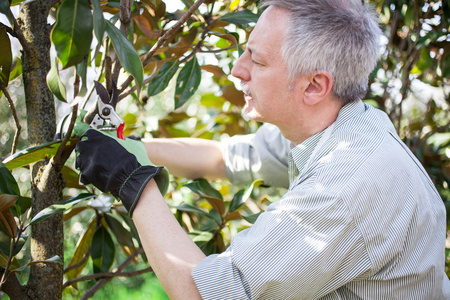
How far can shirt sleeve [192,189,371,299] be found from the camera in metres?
1.15

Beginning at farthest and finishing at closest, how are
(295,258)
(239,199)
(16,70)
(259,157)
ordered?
(259,157) → (239,199) → (16,70) → (295,258)

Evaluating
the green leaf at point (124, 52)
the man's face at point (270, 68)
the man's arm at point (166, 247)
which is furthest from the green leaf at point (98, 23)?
the man's face at point (270, 68)

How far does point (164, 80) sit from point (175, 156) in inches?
13.3

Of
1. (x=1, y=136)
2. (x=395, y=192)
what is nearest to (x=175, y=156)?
(x=395, y=192)

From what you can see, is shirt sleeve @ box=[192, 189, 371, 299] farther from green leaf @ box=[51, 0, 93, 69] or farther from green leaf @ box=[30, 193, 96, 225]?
green leaf @ box=[51, 0, 93, 69]

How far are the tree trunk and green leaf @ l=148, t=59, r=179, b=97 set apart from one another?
1.56ft

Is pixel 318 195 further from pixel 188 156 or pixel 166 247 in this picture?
pixel 188 156

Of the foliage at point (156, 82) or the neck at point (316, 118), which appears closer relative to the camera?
the foliage at point (156, 82)

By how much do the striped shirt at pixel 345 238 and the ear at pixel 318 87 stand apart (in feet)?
0.56

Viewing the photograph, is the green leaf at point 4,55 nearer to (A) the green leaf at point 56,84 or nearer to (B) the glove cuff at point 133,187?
(A) the green leaf at point 56,84

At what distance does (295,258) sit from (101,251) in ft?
2.76

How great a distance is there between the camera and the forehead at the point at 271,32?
1531mm

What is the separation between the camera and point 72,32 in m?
0.92

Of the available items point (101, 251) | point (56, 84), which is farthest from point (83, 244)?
point (56, 84)
